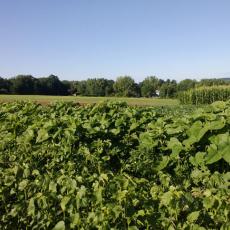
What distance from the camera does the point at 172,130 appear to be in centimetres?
548

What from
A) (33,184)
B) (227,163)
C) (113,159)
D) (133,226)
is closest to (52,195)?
(33,184)

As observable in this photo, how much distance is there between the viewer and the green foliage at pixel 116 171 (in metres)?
Result: 2.72

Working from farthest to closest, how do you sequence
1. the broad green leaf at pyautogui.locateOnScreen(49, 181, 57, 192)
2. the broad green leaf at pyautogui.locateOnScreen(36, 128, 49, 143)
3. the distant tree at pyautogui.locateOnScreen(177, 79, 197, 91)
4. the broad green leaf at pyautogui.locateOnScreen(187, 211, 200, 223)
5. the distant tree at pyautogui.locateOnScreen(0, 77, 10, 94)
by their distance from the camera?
1. the distant tree at pyautogui.locateOnScreen(177, 79, 197, 91)
2. the distant tree at pyautogui.locateOnScreen(0, 77, 10, 94)
3. the broad green leaf at pyautogui.locateOnScreen(36, 128, 49, 143)
4. the broad green leaf at pyautogui.locateOnScreen(49, 181, 57, 192)
5. the broad green leaf at pyautogui.locateOnScreen(187, 211, 200, 223)

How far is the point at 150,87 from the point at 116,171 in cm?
10458

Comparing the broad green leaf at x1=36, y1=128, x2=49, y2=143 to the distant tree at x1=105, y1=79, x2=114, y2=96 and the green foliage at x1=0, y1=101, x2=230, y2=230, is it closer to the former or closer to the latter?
the green foliage at x1=0, y1=101, x2=230, y2=230

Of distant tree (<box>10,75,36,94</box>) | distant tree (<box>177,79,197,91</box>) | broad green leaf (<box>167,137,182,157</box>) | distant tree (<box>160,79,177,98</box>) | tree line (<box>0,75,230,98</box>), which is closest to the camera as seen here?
broad green leaf (<box>167,137,182,157</box>)

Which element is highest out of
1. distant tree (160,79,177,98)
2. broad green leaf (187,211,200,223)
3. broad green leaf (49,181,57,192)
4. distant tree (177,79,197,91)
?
broad green leaf (49,181,57,192)

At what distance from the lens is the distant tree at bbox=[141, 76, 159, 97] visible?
10894 centimetres

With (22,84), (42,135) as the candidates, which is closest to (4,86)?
(22,84)

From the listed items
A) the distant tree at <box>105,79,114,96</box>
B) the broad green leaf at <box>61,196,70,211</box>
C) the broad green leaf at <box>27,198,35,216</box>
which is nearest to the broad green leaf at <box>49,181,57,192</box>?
the broad green leaf at <box>27,198,35,216</box>

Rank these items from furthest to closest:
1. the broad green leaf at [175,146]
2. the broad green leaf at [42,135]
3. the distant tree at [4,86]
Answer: the distant tree at [4,86], the broad green leaf at [42,135], the broad green leaf at [175,146]

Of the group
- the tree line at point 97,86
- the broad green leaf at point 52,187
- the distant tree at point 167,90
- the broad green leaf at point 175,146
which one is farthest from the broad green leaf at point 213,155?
the distant tree at point 167,90

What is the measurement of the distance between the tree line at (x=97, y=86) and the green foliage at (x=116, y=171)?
276 ft

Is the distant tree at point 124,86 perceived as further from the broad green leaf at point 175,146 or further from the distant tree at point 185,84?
the broad green leaf at point 175,146
